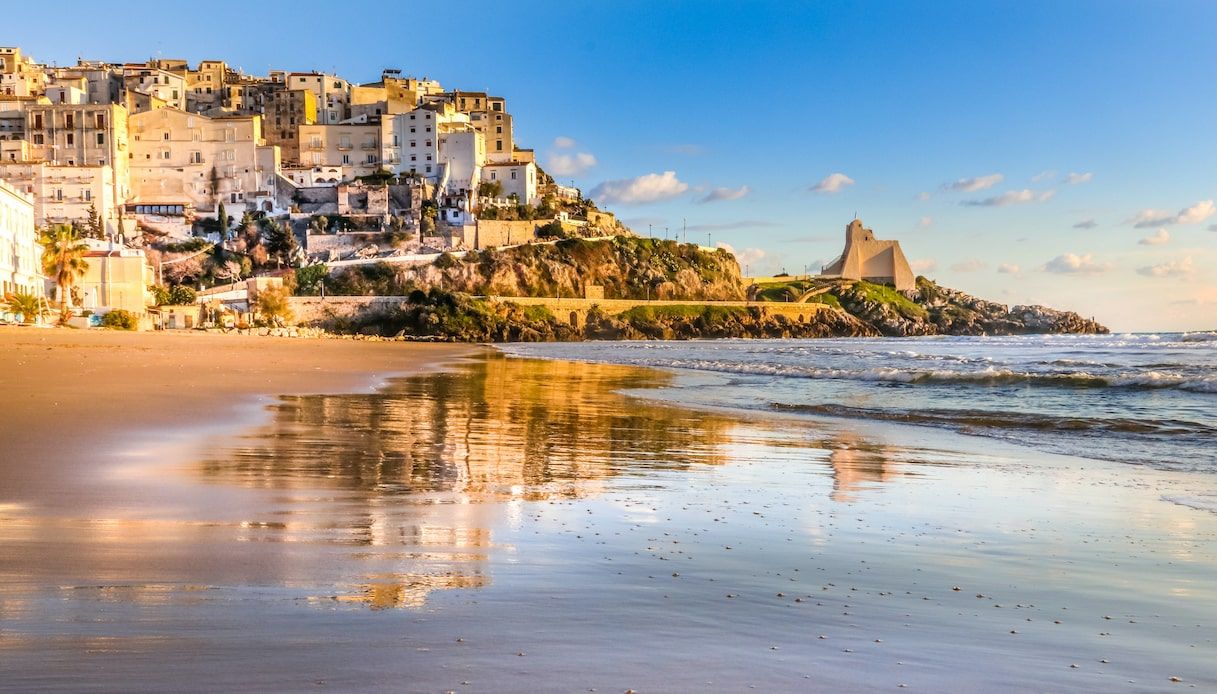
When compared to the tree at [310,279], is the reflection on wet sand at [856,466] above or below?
below

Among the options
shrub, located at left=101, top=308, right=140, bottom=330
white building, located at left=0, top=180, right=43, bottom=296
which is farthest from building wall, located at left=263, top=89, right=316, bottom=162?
shrub, located at left=101, top=308, right=140, bottom=330

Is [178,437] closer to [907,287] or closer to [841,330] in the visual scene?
[841,330]

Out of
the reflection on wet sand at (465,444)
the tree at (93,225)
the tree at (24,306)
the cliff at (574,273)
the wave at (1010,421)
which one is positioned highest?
the tree at (93,225)

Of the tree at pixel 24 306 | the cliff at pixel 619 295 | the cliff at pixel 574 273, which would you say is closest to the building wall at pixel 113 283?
the tree at pixel 24 306

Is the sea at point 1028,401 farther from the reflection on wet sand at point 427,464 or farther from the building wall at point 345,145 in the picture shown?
the building wall at point 345,145

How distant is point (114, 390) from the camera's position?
57.9ft

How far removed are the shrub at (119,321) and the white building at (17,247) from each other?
5.01 m

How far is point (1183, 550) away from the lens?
22.8 feet

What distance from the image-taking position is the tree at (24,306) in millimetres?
49875

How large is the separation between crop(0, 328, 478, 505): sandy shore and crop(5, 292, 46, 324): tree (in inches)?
464

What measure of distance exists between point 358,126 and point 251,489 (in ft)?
381

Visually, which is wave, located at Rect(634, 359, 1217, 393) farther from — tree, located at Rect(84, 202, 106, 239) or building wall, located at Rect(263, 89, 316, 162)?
building wall, located at Rect(263, 89, 316, 162)

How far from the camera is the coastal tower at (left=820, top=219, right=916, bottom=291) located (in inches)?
7219

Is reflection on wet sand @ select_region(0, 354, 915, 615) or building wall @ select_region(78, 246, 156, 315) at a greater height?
building wall @ select_region(78, 246, 156, 315)
